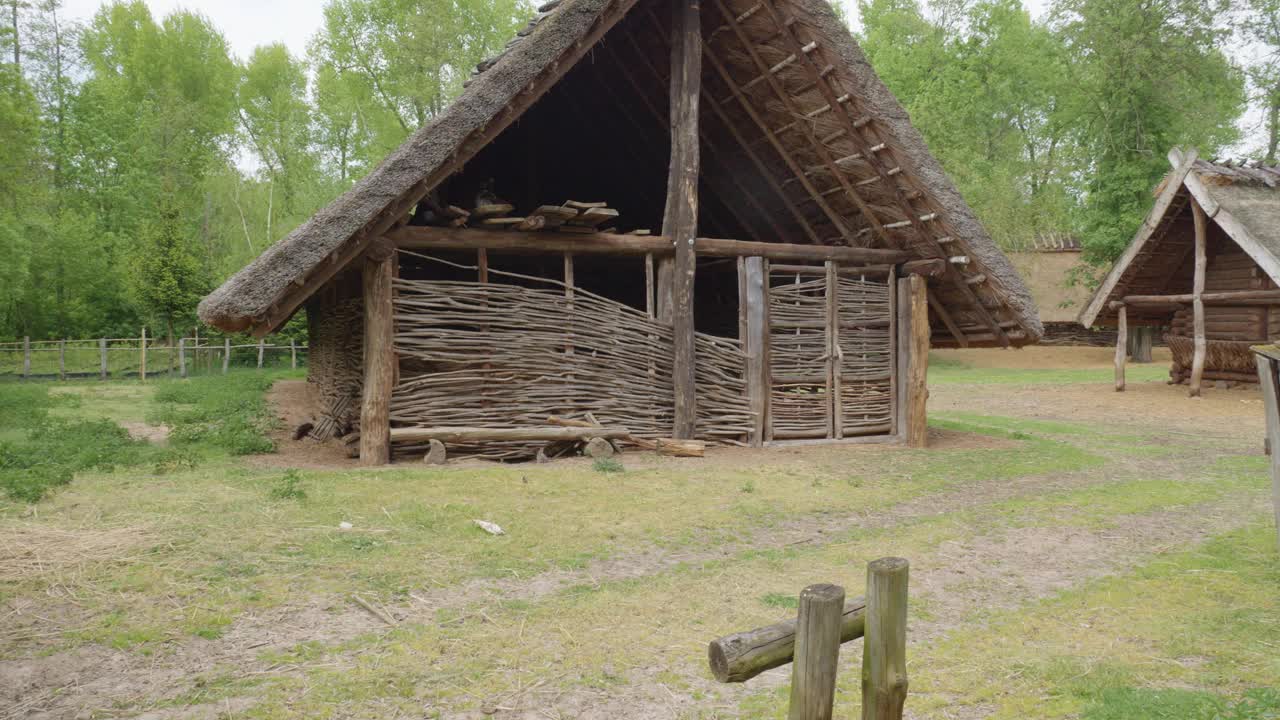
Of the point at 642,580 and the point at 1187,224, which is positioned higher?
the point at 1187,224

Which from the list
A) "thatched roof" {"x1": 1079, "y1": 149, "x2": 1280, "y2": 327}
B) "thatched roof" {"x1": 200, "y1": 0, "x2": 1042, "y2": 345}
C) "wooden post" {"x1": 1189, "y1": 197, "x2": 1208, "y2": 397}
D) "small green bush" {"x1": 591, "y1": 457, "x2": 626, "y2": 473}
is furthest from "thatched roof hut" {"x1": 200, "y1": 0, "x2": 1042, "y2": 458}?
"wooden post" {"x1": 1189, "y1": 197, "x2": 1208, "y2": 397}

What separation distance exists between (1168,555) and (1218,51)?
1162 inches

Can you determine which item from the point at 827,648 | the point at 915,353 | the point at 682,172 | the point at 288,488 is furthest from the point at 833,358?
the point at 827,648

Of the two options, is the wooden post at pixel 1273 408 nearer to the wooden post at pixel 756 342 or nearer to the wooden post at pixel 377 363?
the wooden post at pixel 756 342

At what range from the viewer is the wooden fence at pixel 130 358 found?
24.2 m

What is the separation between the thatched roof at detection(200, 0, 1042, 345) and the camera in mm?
7605

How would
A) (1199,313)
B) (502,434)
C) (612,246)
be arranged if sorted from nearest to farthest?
(502,434) < (612,246) < (1199,313)

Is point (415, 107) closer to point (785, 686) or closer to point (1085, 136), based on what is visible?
point (1085, 136)

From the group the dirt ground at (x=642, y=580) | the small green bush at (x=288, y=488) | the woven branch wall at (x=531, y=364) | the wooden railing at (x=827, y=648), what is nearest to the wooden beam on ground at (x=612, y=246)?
the woven branch wall at (x=531, y=364)

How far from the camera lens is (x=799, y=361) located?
34.6 feet

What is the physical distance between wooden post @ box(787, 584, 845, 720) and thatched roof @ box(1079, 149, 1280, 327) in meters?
15.3

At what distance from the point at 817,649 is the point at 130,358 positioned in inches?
1174

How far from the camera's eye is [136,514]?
19.1 feet

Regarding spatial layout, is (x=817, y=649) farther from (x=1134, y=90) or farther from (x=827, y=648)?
(x=1134, y=90)
